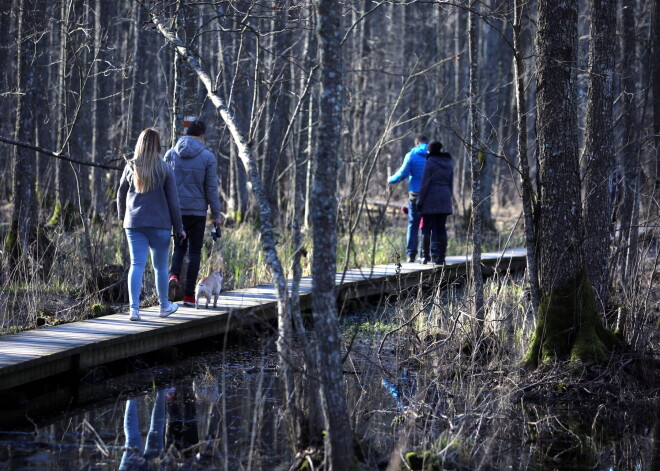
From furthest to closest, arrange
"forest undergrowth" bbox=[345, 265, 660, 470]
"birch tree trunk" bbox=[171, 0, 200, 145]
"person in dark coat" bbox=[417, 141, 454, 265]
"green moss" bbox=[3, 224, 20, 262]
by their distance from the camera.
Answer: "person in dark coat" bbox=[417, 141, 454, 265] < "green moss" bbox=[3, 224, 20, 262] < "birch tree trunk" bbox=[171, 0, 200, 145] < "forest undergrowth" bbox=[345, 265, 660, 470]

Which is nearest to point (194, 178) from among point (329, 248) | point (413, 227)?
point (329, 248)

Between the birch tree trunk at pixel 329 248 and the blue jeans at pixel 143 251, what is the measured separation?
3.33 meters

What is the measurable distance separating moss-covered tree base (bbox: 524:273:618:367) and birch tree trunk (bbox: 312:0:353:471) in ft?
9.65

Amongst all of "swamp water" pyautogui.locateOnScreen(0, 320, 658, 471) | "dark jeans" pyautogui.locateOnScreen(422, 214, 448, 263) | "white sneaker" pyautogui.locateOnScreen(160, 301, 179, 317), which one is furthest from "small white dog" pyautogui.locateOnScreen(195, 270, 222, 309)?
"dark jeans" pyautogui.locateOnScreen(422, 214, 448, 263)

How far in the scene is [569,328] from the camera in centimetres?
662

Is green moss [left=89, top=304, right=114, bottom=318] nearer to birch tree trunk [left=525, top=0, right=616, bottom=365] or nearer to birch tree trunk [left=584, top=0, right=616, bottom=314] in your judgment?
birch tree trunk [left=525, top=0, right=616, bottom=365]

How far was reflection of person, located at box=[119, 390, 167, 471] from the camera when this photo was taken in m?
4.77

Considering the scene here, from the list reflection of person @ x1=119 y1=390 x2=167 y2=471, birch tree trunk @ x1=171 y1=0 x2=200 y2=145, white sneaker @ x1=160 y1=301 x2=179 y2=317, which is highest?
birch tree trunk @ x1=171 y1=0 x2=200 y2=145

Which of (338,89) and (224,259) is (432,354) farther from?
(224,259)

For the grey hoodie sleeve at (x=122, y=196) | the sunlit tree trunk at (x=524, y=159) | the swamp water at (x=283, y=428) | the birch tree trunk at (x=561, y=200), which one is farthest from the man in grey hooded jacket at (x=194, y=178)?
the birch tree trunk at (x=561, y=200)

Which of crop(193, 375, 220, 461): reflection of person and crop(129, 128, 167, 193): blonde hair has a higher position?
crop(129, 128, 167, 193): blonde hair

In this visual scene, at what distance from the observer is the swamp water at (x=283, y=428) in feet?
15.6

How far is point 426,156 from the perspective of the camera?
38.0ft

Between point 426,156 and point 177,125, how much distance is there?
380 centimetres
